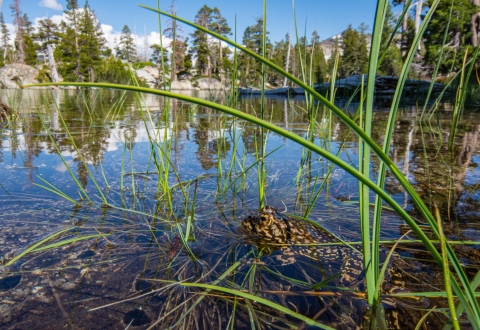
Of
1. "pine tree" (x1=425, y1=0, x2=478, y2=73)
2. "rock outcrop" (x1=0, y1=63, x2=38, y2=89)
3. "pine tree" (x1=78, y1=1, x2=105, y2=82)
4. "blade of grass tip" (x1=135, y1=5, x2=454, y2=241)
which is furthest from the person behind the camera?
"pine tree" (x1=78, y1=1, x2=105, y2=82)

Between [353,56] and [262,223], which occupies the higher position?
[353,56]

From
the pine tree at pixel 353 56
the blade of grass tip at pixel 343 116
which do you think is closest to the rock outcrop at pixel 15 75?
the blade of grass tip at pixel 343 116

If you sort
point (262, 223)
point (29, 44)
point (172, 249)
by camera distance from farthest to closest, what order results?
point (29, 44) → point (262, 223) → point (172, 249)

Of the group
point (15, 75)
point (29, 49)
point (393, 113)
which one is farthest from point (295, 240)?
point (29, 49)

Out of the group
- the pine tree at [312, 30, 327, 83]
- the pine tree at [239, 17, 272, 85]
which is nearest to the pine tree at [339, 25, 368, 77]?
the pine tree at [312, 30, 327, 83]

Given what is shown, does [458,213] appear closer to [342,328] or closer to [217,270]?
[342,328]

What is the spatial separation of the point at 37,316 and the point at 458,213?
1678 millimetres

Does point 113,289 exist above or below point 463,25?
below

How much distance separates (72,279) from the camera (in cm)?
96

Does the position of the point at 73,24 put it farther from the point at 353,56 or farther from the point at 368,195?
the point at 368,195

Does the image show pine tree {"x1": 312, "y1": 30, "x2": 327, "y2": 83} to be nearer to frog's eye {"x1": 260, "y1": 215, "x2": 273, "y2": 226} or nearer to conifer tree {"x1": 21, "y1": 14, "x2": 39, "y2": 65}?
frog's eye {"x1": 260, "y1": 215, "x2": 273, "y2": 226}

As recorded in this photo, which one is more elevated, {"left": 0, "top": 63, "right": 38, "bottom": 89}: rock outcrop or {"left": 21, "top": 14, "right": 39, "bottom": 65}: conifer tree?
{"left": 21, "top": 14, "right": 39, "bottom": 65}: conifer tree

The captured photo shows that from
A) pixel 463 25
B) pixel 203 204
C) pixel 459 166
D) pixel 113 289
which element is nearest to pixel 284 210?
pixel 203 204

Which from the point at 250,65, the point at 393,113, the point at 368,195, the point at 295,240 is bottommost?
the point at 295,240
